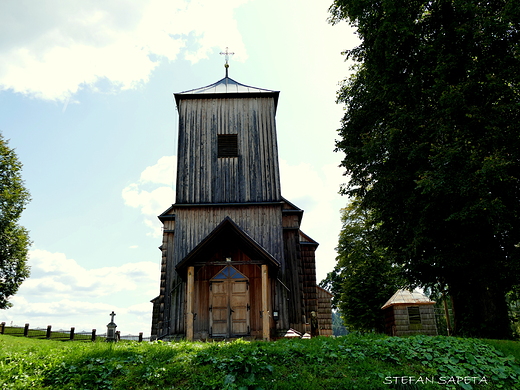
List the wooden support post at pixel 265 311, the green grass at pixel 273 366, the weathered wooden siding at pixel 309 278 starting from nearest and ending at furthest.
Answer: the green grass at pixel 273 366, the wooden support post at pixel 265 311, the weathered wooden siding at pixel 309 278

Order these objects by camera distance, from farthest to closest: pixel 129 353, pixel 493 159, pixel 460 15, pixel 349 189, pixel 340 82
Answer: pixel 340 82
pixel 349 189
pixel 460 15
pixel 493 159
pixel 129 353

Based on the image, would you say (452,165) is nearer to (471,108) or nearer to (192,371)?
(471,108)

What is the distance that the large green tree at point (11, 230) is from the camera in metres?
27.5

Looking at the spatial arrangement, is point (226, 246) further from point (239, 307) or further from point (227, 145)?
point (227, 145)

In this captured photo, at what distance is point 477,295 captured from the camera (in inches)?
516

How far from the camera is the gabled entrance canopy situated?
599 inches

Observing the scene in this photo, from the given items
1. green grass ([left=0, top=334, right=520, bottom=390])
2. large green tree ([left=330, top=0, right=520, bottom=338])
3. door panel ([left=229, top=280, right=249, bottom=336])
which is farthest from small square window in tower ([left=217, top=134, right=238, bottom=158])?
green grass ([left=0, top=334, right=520, bottom=390])

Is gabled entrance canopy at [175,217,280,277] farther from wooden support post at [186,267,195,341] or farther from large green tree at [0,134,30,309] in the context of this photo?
large green tree at [0,134,30,309]

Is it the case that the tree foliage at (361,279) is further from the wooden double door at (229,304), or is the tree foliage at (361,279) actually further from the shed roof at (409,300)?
the wooden double door at (229,304)

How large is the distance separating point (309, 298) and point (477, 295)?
808 centimetres

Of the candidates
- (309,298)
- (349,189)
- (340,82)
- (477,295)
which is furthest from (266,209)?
(477,295)

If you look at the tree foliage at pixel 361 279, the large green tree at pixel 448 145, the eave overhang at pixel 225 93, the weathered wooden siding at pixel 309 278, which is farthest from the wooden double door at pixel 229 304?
the tree foliage at pixel 361 279

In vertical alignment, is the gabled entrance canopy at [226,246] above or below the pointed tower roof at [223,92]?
below

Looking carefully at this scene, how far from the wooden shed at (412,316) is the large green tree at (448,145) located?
10535 mm
